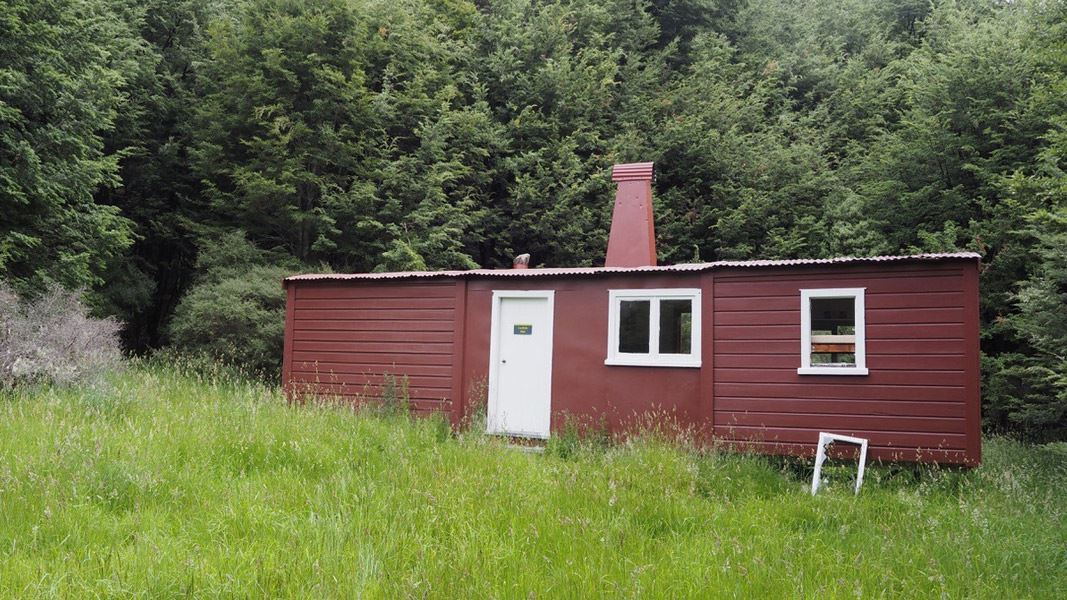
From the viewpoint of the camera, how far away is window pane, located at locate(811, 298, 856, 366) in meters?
7.79

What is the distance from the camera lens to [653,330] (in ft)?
A: 29.1

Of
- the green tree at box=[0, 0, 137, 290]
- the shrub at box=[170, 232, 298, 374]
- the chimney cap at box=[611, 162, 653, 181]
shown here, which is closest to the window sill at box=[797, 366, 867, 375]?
the chimney cap at box=[611, 162, 653, 181]

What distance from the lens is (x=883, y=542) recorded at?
14.4 ft

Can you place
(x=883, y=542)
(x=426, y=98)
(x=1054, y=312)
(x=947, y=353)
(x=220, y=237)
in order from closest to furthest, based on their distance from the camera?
(x=883, y=542)
(x=947, y=353)
(x=1054, y=312)
(x=220, y=237)
(x=426, y=98)

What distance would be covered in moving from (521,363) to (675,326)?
2.24 metres

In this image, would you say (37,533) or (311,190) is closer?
(37,533)

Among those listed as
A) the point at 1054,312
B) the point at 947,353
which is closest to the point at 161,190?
the point at 947,353

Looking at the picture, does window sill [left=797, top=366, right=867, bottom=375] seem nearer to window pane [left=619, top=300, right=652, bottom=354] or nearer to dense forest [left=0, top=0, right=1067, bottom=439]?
window pane [left=619, top=300, right=652, bottom=354]

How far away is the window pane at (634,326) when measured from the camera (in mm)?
8953

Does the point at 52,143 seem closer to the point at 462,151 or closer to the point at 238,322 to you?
the point at 238,322

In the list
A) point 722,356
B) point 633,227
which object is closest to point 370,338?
point 633,227

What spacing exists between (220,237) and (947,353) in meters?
14.8

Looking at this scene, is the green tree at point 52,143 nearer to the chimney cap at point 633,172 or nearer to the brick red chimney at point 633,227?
the brick red chimney at point 633,227

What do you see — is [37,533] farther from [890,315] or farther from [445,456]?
[890,315]
